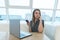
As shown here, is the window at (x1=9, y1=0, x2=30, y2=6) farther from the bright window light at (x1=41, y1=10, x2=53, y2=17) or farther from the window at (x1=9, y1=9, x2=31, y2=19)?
the bright window light at (x1=41, y1=10, x2=53, y2=17)

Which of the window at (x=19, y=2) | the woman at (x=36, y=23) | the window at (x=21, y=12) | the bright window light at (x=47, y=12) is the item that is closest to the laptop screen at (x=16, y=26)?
the woman at (x=36, y=23)

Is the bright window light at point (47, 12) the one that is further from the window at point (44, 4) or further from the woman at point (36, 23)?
the woman at point (36, 23)

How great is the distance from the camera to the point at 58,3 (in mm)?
4145

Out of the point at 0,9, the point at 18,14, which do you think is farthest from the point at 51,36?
the point at 0,9

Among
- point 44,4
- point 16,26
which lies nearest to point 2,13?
point 44,4

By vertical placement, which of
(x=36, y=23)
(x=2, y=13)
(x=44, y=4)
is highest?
(x=44, y=4)

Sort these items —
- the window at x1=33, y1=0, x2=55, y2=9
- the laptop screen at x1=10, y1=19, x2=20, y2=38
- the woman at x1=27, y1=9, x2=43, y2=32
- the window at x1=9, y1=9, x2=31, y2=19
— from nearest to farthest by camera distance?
1. the laptop screen at x1=10, y1=19, x2=20, y2=38
2. the woman at x1=27, y1=9, x2=43, y2=32
3. the window at x1=33, y1=0, x2=55, y2=9
4. the window at x1=9, y1=9, x2=31, y2=19

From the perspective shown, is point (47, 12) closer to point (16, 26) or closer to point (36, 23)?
point (36, 23)

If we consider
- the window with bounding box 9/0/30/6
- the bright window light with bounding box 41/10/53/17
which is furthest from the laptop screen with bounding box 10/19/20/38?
the bright window light with bounding box 41/10/53/17

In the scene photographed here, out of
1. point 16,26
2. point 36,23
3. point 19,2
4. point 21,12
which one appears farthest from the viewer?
point 21,12

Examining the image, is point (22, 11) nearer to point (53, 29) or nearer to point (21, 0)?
point (21, 0)

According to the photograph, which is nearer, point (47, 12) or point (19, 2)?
point (19, 2)

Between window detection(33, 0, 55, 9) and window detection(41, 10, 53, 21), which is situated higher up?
window detection(33, 0, 55, 9)

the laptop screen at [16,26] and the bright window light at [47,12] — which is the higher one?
the bright window light at [47,12]
